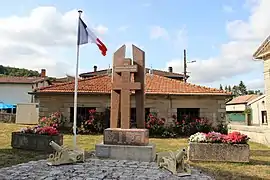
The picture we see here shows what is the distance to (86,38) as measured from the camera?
10227mm

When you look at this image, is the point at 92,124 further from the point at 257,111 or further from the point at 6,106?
the point at 257,111

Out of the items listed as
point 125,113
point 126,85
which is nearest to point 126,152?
point 125,113

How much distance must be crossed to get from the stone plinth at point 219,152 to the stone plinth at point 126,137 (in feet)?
5.13

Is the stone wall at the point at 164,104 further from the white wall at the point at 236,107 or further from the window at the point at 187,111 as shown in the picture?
Result: the white wall at the point at 236,107

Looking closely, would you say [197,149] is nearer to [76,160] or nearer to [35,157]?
[76,160]

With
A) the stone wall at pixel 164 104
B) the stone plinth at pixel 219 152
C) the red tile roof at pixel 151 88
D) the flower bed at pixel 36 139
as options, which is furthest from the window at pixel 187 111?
the flower bed at pixel 36 139

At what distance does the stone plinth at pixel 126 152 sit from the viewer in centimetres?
727

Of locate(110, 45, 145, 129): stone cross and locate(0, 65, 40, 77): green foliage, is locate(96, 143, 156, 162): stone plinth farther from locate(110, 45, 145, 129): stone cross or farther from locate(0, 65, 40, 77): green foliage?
locate(0, 65, 40, 77): green foliage

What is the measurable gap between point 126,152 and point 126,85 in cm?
195

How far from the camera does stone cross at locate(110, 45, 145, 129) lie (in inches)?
317

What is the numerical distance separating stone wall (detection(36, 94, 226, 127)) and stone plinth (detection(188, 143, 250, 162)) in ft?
28.0

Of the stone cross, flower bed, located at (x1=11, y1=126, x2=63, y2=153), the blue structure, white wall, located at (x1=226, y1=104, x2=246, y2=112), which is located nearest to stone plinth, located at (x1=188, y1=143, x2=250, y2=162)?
the stone cross

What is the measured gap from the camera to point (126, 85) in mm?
8070

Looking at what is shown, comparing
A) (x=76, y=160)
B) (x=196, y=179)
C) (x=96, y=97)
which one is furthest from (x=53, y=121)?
(x=196, y=179)
